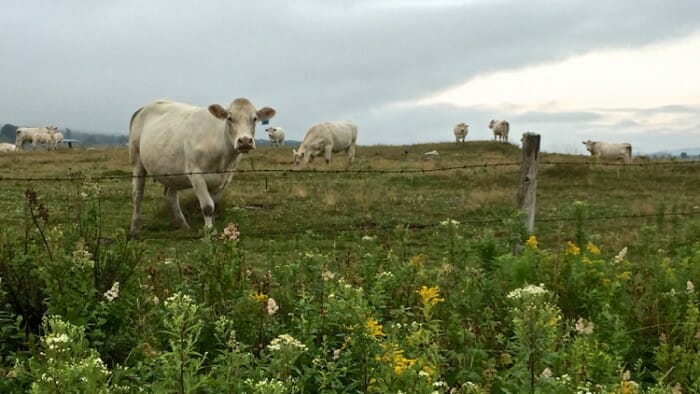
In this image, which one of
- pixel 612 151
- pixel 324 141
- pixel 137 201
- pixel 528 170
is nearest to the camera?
pixel 528 170

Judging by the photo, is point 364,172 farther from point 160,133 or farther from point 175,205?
point 160,133

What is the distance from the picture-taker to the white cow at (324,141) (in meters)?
32.7

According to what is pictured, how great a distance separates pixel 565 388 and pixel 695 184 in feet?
74.4

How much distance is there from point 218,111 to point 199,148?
79cm

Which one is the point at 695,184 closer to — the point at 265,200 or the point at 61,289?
the point at 265,200

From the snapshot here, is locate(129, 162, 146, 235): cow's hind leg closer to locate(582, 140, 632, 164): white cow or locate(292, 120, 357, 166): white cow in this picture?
locate(292, 120, 357, 166): white cow

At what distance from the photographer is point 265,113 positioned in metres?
14.2

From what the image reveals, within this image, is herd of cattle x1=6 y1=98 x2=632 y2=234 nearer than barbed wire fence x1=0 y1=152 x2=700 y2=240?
No

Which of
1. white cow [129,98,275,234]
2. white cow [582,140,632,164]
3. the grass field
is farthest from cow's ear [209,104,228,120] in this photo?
white cow [582,140,632,164]

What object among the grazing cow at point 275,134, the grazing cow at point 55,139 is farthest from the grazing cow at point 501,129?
the grazing cow at point 55,139

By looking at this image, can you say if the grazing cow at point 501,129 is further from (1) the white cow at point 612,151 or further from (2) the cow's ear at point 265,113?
(2) the cow's ear at point 265,113

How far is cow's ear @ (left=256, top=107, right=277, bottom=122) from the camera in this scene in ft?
46.1

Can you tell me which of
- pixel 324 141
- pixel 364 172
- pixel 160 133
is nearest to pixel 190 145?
pixel 160 133

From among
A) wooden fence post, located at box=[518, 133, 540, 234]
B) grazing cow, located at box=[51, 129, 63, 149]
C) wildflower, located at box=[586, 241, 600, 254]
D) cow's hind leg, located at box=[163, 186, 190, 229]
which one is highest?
Result: grazing cow, located at box=[51, 129, 63, 149]
